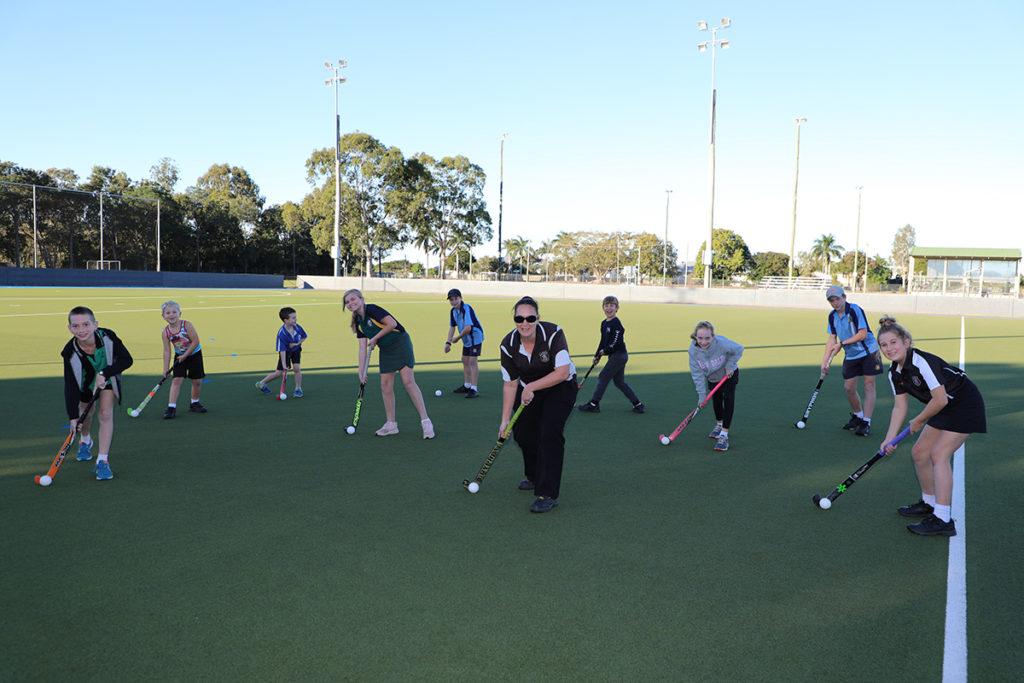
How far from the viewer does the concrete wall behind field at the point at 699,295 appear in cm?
3744

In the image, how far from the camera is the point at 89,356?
594cm

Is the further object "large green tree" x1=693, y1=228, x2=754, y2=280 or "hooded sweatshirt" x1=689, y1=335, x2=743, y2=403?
"large green tree" x1=693, y1=228, x2=754, y2=280


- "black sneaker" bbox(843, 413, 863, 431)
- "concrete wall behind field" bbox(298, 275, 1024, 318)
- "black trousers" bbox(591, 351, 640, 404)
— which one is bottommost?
"black sneaker" bbox(843, 413, 863, 431)

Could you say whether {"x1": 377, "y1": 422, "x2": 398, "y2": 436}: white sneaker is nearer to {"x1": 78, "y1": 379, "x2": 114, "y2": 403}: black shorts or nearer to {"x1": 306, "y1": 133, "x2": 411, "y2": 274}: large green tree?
{"x1": 78, "y1": 379, "x2": 114, "y2": 403}: black shorts

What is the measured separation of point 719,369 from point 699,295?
122 feet

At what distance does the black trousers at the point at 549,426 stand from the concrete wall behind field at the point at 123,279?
170ft

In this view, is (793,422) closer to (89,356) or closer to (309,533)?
(309,533)

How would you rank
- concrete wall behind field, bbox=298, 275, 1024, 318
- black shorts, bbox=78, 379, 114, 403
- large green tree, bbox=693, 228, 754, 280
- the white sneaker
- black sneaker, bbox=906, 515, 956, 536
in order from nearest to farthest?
black sneaker, bbox=906, 515, 956, 536 → black shorts, bbox=78, 379, 114, 403 → the white sneaker → concrete wall behind field, bbox=298, 275, 1024, 318 → large green tree, bbox=693, 228, 754, 280

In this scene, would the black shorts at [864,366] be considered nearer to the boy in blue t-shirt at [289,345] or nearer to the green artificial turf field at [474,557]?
the green artificial turf field at [474,557]

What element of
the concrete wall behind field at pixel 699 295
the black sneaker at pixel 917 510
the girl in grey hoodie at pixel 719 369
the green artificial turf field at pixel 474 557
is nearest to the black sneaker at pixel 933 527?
the green artificial turf field at pixel 474 557

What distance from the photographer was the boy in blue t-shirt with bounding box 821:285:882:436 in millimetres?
8648

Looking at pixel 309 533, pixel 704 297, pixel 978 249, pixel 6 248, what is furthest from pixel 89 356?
pixel 978 249

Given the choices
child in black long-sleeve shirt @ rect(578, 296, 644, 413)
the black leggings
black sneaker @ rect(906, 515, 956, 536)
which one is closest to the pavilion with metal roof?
child in black long-sleeve shirt @ rect(578, 296, 644, 413)

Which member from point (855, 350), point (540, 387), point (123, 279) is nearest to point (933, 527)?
point (540, 387)
